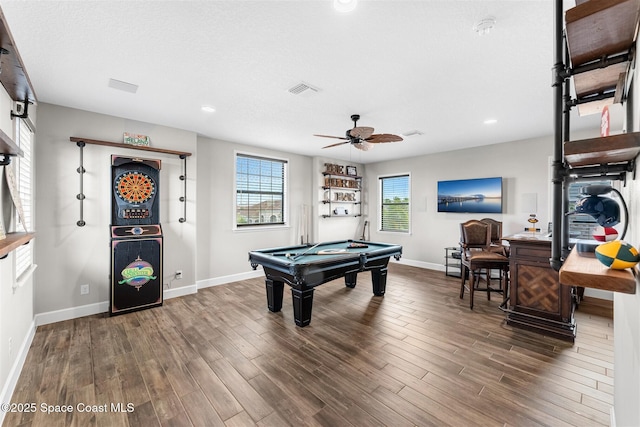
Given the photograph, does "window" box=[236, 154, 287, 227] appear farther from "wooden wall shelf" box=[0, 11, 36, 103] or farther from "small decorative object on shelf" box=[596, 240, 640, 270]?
"small decorative object on shelf" box=[596, 240, 640, 270]

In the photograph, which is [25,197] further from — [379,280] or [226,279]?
[379,280]

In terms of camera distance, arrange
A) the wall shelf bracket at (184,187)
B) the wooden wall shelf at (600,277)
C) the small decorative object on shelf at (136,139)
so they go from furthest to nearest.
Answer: the wall shelf bracket at (184,187) → the small decorative object on shelf at (136,139) → the wooden wall shelf at (600,277)

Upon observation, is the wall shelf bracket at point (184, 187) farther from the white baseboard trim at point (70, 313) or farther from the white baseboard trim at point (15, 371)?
the white baseboard trim at point (15, 371)

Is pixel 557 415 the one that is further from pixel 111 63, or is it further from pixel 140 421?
pixel 111 63

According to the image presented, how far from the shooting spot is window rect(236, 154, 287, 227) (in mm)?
5512

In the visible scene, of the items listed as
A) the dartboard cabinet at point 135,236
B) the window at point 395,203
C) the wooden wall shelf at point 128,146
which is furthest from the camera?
the window at point 395,203

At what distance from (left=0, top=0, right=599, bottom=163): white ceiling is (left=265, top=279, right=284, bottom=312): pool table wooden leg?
7.49ft

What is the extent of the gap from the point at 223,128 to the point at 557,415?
15.9 ft

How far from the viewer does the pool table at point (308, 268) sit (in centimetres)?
316

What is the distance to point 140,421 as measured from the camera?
1854 mm

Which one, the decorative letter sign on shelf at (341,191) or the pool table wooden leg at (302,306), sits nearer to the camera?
the pool table wooden leg at (302,306)

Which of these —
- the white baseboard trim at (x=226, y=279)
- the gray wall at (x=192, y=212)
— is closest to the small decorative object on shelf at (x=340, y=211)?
the gray wall at (x=192, y=212)

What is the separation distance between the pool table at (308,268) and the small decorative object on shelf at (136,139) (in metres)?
2.28

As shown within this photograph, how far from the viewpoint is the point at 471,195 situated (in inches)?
223
